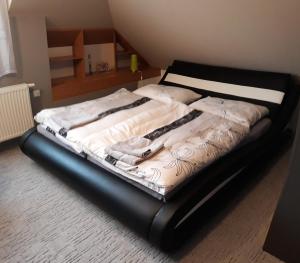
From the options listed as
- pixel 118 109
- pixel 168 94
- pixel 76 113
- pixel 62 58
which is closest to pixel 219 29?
pixel 168 94

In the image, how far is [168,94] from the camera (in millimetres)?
2922

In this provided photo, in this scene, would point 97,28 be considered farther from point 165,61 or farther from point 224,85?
point 224,85

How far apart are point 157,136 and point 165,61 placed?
217 centimetres

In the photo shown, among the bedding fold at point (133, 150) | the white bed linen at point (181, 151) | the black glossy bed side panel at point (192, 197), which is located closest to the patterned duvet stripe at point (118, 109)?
the white bed linen at point (181, 151)

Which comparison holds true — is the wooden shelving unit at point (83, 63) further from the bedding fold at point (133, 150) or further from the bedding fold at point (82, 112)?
the bedding fold at point (133, 150)

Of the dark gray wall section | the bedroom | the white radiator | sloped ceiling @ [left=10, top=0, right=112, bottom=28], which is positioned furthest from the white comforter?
A: sloped ceiling @ [left=10, top=0, right=112, bottom=28]

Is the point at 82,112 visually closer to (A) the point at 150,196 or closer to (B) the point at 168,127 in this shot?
(B) the point at 168,127

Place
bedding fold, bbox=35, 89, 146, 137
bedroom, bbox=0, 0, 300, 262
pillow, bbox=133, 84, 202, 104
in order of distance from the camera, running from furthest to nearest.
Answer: pillow, bbox=133, 84, 202, 104 < bedding fold, bbox=35, 89, 146, 137 < bedroom, bbox=0, 0, 300, 262

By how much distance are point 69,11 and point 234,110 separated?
2126 mm

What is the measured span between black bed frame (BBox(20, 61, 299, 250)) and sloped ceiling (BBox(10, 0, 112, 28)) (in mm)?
1268

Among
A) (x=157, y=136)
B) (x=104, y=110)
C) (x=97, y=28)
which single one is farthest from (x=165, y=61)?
(x=157, y=136)

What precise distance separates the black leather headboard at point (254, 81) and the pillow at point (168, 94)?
260mm

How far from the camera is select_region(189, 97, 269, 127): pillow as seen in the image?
93.9 inches

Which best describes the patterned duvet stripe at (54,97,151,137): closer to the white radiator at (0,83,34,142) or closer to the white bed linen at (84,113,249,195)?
the white bed linen at (84,113,249,195)
